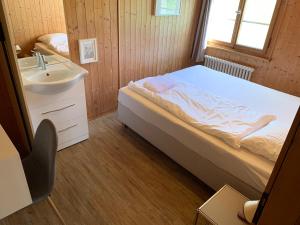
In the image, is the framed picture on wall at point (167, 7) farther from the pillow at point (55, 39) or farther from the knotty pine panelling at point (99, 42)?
the pillow at point (55, 39)

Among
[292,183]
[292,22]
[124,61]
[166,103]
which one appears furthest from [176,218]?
[292,22]

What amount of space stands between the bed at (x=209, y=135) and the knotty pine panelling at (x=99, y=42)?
1.41 feet

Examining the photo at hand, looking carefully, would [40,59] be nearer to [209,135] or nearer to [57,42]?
[57,42]

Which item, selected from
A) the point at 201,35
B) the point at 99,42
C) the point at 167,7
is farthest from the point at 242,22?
the point at 99,42

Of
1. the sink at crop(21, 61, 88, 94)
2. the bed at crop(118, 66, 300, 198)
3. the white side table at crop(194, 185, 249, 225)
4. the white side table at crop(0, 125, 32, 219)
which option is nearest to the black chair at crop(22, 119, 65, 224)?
the white side table at crop(0, 125, 32, 219)

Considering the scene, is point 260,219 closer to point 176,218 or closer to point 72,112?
point 176,218

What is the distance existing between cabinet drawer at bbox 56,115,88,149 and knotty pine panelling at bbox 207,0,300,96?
2.51 m

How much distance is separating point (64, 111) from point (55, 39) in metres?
0.75

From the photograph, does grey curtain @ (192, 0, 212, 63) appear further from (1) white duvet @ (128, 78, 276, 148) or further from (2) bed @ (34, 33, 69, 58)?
(2) bed @ (34, 33, 69, 58)

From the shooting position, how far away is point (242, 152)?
5.70 feet

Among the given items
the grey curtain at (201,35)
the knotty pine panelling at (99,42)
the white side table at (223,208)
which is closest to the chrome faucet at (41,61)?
the knotty pine panelling at (99,42)

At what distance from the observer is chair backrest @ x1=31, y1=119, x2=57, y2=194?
4.41ft

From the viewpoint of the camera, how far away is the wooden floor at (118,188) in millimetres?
1796

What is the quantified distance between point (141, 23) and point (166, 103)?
1300 mm
